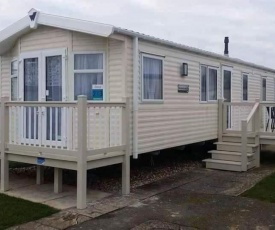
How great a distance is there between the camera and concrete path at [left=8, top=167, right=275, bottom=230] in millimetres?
5355

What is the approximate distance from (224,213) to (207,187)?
1807 mm

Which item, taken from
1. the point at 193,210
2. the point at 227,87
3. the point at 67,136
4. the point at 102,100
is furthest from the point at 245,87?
the point at 67,136

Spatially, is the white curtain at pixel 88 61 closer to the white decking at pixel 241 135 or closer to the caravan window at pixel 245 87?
the white decking at pixel 241 135

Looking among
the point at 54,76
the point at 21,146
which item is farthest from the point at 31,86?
the point at 21,146

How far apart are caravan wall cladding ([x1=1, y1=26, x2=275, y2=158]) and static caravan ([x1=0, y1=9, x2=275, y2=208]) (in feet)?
0.07

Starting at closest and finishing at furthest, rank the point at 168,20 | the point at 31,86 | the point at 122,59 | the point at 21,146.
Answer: the point at 21,146, the point at 122,59, the point at 31,86, the point at 168,20

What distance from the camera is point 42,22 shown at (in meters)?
8.05

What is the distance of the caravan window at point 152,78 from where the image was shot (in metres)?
8.16

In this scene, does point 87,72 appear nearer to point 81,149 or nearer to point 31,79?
point 31,79

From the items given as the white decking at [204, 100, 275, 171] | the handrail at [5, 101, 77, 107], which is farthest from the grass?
the white decking at [204, 100, 275, 171]

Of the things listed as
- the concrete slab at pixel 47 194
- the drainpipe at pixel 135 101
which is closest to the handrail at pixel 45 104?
the concrete slab at pixel 47 194

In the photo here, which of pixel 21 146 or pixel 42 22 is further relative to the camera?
pixel 42 22

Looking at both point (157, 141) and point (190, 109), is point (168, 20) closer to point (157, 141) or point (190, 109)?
point (190, 109)

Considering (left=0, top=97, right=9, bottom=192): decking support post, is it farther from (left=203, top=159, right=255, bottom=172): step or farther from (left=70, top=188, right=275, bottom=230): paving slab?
(left=203, top=159, right=255, bottom=172): step
